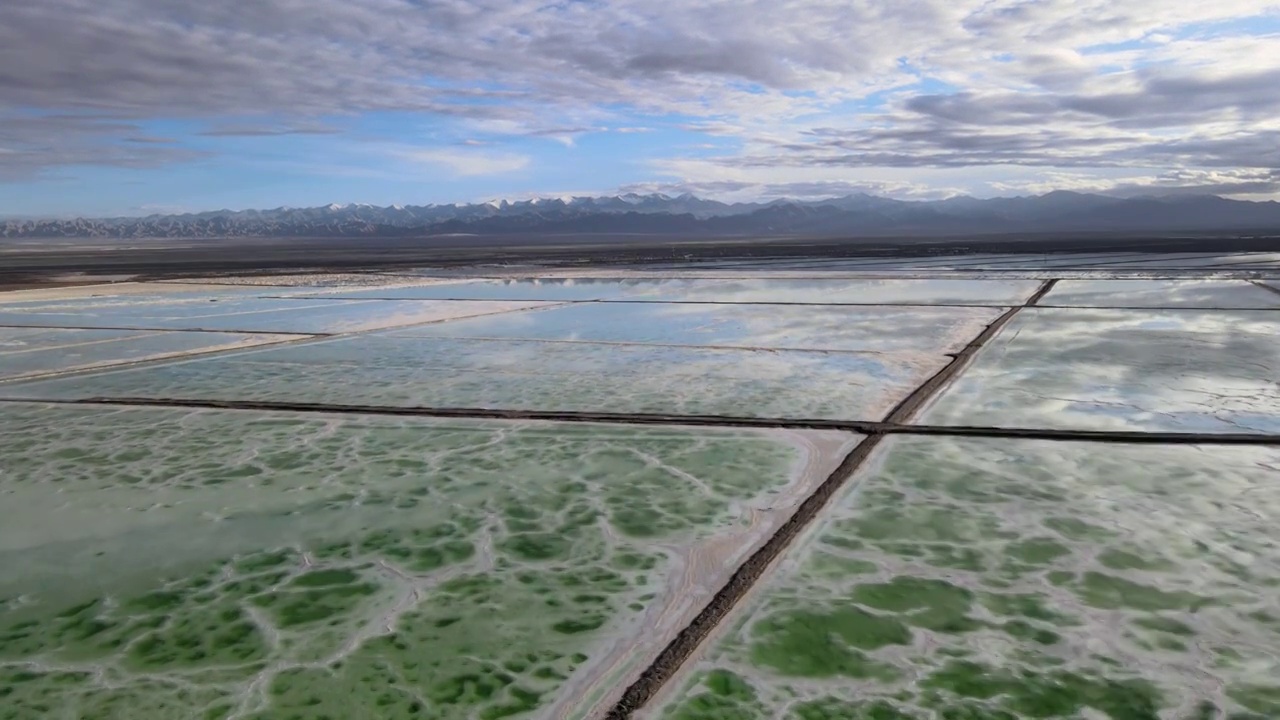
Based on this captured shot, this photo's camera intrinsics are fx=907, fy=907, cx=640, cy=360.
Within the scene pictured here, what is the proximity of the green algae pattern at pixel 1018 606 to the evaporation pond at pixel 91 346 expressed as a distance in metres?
7.54

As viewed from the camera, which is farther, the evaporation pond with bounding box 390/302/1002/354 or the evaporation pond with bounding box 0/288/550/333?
the evaporation pond with bounding box 0/288/550/333

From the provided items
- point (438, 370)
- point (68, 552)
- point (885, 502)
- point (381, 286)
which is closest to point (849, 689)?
point (885, 502)

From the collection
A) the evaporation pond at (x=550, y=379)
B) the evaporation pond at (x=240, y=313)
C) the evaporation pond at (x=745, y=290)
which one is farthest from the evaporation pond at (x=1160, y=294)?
the evaporation pond at (x=240, y=313)

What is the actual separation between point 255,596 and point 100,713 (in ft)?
2.59

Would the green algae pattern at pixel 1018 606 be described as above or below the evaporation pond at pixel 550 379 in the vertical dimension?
below

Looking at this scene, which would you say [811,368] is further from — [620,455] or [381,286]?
[381,286]

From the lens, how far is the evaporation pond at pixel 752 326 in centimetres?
921

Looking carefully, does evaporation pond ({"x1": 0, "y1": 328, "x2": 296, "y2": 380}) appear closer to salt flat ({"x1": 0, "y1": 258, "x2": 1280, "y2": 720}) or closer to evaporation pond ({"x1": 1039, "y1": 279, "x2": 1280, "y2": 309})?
salt flat ({"x1": 0, "y1": 258, "x2": 1280, "y2": 720})

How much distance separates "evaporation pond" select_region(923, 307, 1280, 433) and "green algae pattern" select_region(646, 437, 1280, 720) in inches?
46.0

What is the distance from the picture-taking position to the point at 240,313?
13531 mm

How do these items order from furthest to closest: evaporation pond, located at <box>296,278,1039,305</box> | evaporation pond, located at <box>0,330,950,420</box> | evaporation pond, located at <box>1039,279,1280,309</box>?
evaporation pond, located at <box>296,278,1039,305</box>, evaporation pond, located at <box>1039,279,1280,309</box>, evaporation pond, located at <box>0,330,950,420</box>

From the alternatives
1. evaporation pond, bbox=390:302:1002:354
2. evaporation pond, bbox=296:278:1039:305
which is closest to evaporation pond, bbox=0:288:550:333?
evaporation pond, bbox=390:302:1002:354

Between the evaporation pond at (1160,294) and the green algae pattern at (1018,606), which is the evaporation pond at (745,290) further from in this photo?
the green algae pattern at (1018,606)

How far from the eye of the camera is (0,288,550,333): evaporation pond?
1178 centimetres
